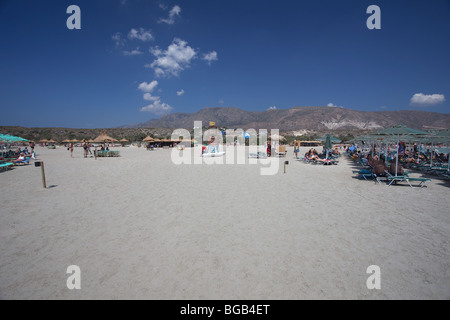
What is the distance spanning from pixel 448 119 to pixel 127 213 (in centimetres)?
16262

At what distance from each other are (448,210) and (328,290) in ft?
14.7

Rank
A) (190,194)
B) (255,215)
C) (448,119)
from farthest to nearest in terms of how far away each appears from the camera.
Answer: (448,119)
(190,194)
(255,215)

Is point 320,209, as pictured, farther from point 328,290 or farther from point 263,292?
point 263,292

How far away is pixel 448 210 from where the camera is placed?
185 inches

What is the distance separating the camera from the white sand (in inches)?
94.5

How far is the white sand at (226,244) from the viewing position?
2400mm

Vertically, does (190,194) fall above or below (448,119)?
below

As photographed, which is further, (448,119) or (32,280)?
(448,119)

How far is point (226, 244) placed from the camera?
3.38 m

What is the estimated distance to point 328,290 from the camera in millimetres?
2346
